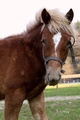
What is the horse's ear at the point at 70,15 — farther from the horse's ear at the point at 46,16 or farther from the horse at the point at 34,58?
the horse's ear at the point at 46,16

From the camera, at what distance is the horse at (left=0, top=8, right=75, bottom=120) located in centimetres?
488

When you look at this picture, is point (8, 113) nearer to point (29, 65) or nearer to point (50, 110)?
point (29, 65)

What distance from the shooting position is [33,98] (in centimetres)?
568

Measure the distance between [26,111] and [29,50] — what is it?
4701 mm

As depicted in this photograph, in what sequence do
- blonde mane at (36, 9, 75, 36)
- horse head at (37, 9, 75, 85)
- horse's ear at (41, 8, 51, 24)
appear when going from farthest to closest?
horse's ear at (41, 8, 51, 24) → blonde mane at (36, 9, 75, 36) → horse head at (37, 9, 75, 85)

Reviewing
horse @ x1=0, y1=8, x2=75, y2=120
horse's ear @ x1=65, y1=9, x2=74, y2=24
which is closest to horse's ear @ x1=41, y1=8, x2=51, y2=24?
horse @ x1=0, y1=8, x2=75, y2=120

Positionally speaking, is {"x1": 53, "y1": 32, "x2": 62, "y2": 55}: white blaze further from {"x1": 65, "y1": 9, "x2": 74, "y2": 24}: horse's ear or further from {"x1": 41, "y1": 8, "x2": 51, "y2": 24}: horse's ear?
{"x1": 65, "y1": 9, "x2": 74, "y2": 24}: horse's ear

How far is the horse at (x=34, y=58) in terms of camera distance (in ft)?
16.0

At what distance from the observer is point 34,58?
211 inches

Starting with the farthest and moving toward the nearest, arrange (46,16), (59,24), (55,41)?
1. (46,16)
2. (59,24)
3. (55,41)

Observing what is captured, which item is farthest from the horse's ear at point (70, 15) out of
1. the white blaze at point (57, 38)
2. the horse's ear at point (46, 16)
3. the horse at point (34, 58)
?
the white blaze at point (57, 38)

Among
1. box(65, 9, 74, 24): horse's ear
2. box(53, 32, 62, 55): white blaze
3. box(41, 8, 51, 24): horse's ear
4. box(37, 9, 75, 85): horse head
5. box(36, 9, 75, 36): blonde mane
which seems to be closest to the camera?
box(37, 9, 75, 85): horse head

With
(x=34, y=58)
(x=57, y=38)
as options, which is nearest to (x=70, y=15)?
(x=57, y=38)

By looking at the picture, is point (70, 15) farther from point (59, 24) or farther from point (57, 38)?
point (57, 38)
